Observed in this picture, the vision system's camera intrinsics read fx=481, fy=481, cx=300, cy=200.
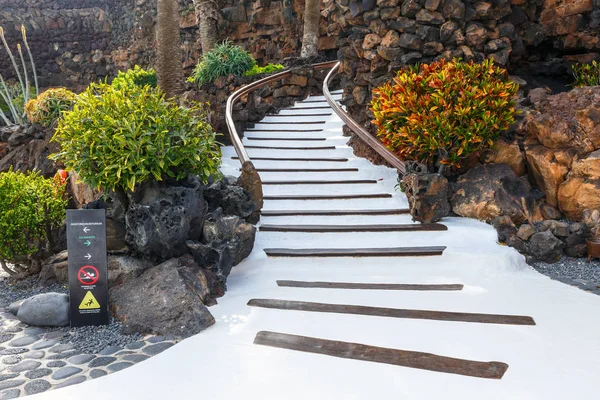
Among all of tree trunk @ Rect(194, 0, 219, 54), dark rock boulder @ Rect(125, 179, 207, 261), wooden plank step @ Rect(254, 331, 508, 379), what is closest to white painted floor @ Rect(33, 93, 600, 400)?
wooden plank step @ Rect(254, 331, 508, 379)

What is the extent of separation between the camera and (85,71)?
64.7 feet

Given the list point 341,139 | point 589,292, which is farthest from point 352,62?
point 589,292

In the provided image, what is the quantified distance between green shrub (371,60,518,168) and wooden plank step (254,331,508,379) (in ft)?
10.1

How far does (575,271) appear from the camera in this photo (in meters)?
4.97

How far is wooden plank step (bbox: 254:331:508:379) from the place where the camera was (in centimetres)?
313

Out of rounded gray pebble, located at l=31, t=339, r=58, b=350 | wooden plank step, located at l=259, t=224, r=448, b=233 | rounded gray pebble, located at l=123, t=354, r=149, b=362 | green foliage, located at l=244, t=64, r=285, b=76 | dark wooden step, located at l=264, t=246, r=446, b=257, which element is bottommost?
rounded gray pebble, located at l=31, t=339, r=58, b=350

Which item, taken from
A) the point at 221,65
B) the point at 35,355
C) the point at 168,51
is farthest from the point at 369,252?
the point at 168,51

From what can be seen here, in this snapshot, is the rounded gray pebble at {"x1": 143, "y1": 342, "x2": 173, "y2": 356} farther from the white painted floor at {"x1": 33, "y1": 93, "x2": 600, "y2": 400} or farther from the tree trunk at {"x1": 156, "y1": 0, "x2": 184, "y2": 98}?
the tree trunk at {"x1": 156, "y1": 0, "x2": 184, "y2": 98}

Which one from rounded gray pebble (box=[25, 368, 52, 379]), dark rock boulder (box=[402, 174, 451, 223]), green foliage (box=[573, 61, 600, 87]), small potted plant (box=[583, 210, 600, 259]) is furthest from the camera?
green foliage (box=[573, 61, 600, 87])

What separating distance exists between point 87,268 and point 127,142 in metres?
1.16

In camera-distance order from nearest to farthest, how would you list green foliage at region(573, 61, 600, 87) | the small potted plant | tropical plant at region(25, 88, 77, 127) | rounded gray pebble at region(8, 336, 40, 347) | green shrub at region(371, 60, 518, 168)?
rounded gray pebble at region(8, 336, 40, 347) < the small potted plant < green shrub at region(371, 60, 518, 168) < green foliage at region(573, 61, 600, 87) < tropical plant at region(25, 88, 77, 127)

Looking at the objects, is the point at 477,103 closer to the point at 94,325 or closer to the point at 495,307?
the point at 495,307

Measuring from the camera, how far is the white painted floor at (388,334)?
2.97 metres

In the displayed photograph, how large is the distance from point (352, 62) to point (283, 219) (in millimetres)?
3345
